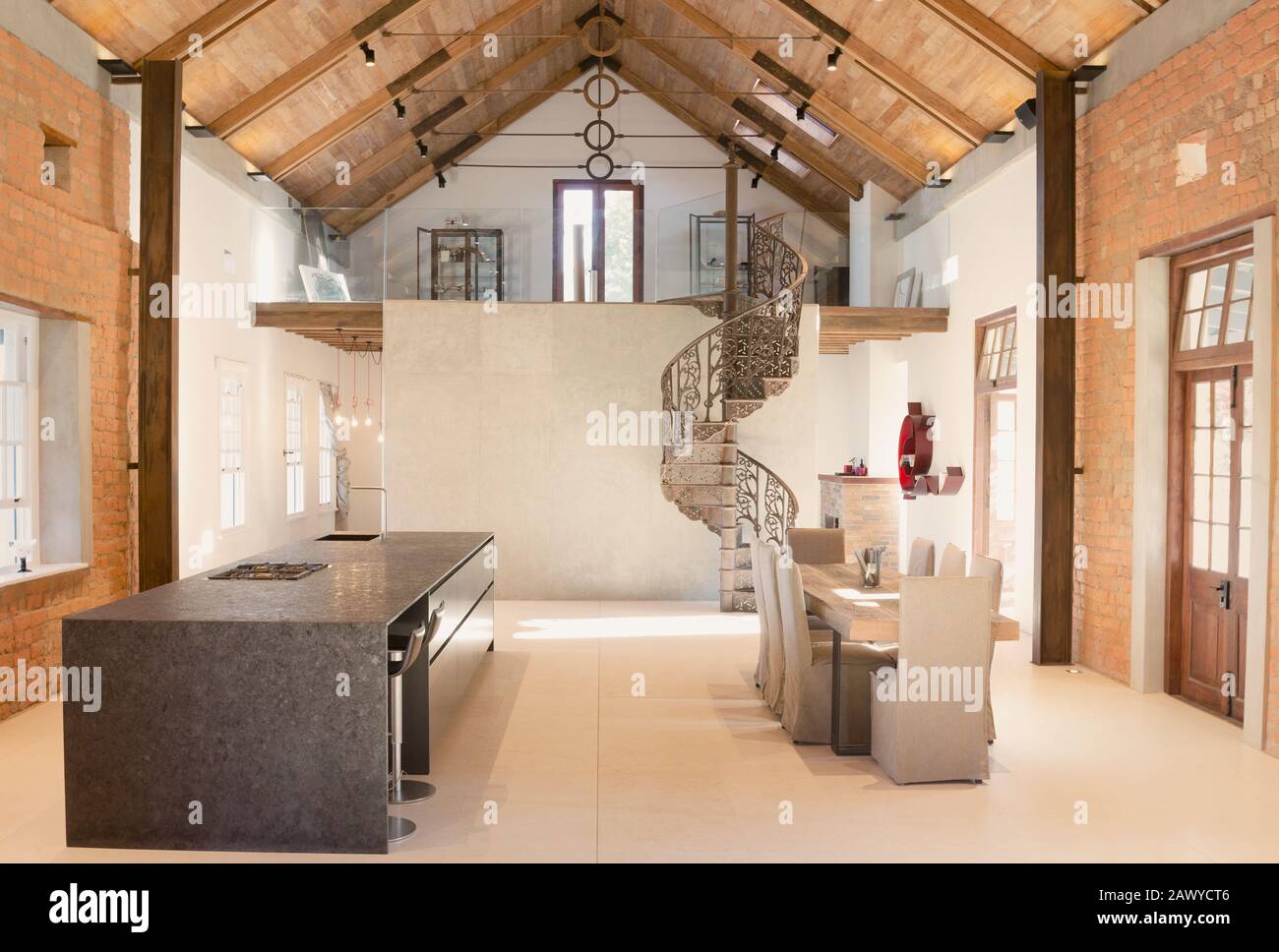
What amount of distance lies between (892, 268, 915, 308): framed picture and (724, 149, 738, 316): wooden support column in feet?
7.55

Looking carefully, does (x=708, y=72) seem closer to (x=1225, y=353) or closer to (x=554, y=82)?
(x=554, y=82)

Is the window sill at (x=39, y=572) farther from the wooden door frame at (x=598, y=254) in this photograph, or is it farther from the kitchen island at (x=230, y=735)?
the wooden door frame at (x=598, y=254)

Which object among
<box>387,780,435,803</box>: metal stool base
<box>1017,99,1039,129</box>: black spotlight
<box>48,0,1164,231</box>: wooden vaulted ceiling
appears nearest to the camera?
<box>387,780,435,803</box>: metal stool base

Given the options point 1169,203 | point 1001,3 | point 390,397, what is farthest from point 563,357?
point 1169,203

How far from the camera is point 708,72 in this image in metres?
13.6

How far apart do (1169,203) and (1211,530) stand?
82.9 inches

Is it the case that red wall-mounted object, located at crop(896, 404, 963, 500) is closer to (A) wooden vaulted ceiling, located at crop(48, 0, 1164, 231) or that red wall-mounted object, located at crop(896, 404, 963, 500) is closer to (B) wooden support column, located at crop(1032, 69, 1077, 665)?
(A) wooden vaulted ceiling, located at crop(48, 0, 1164, 231)

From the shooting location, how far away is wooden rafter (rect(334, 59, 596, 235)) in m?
15.1

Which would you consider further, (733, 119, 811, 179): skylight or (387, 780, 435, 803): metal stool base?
(733, 119, 811, 179): skylight

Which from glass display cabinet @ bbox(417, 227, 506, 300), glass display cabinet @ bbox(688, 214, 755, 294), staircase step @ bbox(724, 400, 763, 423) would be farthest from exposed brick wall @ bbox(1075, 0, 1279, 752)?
glass display cabinet @ bbox(417, 227, 506, 300)

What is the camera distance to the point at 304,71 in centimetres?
998

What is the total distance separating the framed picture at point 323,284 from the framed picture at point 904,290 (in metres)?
6.29

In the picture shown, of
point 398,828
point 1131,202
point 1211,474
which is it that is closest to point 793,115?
point 1131,202

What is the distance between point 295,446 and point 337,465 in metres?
2.70
